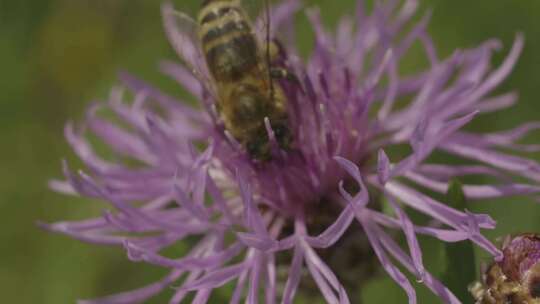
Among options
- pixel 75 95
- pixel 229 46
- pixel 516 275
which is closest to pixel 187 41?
pixel 229 46

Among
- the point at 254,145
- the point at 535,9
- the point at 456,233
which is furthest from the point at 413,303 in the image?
the point at 535,9

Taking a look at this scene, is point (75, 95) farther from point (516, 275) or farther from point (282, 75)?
point (516, 275)

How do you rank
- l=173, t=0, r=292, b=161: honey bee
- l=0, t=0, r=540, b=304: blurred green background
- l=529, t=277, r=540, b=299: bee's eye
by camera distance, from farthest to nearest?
l=0, t=0, r=540, b=304: blurred green background < l=173, t=0, r=292, b=161: honey bee < l=529, t=277, r=540, b=299: bee's eye

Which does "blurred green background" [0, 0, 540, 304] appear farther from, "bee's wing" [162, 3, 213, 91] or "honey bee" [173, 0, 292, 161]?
"bee's wing" [162, 3, 213, 91]

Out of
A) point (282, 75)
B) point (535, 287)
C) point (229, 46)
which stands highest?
point (229, 46)

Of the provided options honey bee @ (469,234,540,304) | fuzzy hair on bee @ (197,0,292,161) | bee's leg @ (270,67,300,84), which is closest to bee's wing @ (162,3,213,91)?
fuzzy hair on bee @ (197,0,292,161)

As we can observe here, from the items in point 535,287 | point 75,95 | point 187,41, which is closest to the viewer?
point 535,287

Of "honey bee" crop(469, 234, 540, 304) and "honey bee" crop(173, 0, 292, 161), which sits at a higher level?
"honey bee" crop(173, 0, 292, 161)
